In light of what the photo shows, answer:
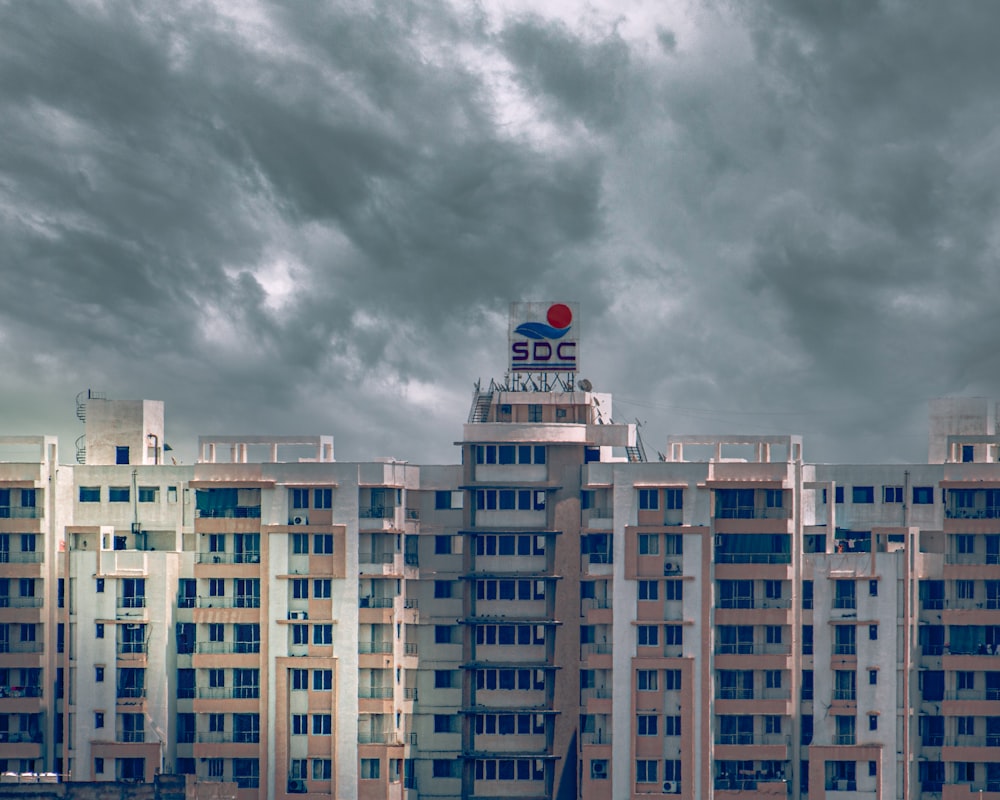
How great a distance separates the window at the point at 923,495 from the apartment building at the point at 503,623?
6.21ft

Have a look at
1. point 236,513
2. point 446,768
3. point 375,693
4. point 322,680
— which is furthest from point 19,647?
point 446,768

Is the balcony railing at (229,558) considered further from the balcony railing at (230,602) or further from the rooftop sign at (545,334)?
the rooftop sign at (545,334)

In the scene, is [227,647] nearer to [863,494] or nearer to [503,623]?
[503,623]

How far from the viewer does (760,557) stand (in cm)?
17900

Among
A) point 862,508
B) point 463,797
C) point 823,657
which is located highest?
point 862,508

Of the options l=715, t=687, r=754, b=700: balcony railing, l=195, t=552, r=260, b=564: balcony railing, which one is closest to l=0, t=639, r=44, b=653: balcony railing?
l=195, t=552, r=260, b=564: balcony railing

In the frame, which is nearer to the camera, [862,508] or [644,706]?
[644,706]

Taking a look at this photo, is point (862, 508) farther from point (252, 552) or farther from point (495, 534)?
point (252, 552)

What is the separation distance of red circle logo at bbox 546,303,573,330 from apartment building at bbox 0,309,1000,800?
3.72 feet

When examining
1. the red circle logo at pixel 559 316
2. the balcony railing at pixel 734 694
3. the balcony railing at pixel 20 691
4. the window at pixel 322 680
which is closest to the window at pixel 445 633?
the window at pixel 322 680

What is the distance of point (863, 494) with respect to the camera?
625 ft

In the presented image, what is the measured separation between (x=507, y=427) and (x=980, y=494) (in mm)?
39698

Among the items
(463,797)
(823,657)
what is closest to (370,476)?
(463,797)

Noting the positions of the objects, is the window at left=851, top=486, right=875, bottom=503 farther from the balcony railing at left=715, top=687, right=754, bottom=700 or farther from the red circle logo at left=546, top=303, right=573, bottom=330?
the red circle logo at left=546, top=303, right=573, bottom=330
